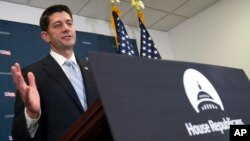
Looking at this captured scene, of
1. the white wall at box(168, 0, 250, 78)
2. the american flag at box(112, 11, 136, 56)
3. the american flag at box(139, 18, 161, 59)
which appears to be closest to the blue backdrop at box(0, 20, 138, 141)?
the american flag at box(112, 11, 136, 56)

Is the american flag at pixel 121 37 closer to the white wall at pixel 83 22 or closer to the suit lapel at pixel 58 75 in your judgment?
the white wall at pixel 83 22

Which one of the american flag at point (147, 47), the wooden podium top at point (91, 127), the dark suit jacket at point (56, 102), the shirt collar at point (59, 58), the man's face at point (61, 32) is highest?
the american flag at point (147, 47)

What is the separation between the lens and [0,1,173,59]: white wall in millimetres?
3053

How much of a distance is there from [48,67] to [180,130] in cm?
87

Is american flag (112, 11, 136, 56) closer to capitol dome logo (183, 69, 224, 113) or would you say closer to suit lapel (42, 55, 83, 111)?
suit lapel (42, 55, 83, 111)

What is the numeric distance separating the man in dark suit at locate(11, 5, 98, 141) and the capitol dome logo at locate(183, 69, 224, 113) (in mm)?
451

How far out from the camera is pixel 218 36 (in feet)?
13.0

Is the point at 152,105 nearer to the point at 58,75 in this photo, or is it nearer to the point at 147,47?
the point at 58,75

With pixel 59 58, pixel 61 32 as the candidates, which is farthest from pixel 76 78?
pixel 61 32

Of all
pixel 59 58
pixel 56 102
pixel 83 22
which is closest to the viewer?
pixel 56 102

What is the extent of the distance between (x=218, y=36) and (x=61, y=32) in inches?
114

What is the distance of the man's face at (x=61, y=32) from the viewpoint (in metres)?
1.46

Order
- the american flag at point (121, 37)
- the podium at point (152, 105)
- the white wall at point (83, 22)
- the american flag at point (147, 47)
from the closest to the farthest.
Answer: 1. the podium at point (152, 105)
2. the white wall at point (83, 22)
3. the american flag at point (121, 37)
4. the american flag at point (147, 47)

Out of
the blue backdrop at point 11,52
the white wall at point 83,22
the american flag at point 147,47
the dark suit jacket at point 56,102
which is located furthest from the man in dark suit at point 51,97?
the american flag at point 147,47
